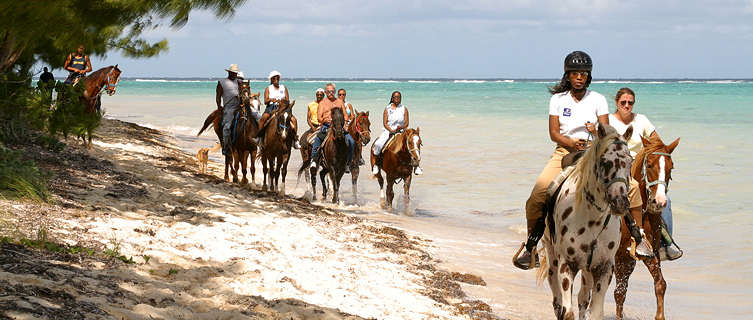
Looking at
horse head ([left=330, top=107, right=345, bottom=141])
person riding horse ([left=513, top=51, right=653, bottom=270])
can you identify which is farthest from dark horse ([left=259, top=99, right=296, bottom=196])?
person riding horse ([left=513, top=51, right=653, bottom=270])

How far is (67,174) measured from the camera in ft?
34.8

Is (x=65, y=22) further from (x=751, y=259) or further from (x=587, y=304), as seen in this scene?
(x=751, y=259)

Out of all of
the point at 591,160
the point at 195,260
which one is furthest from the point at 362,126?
the point at 591,160

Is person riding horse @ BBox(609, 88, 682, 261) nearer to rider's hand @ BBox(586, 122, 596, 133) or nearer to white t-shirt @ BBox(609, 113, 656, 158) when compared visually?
white t-shirt @ BBox(609, 113, 656, 158)

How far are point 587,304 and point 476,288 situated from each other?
2.83 meters

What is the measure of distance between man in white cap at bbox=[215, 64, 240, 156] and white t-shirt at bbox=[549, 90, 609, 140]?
373 inches

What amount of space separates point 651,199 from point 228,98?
9.72 metres

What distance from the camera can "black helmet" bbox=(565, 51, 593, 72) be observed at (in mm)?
6422

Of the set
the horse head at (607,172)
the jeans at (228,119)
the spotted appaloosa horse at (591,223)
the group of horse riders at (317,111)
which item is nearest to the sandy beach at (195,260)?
the spotted appaloosa horse at (591,223)

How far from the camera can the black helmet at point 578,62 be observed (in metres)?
6.42

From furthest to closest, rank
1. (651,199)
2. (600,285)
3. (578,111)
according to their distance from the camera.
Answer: (651,199) < (578,111) < (600,285)

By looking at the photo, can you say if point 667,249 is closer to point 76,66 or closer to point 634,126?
point 634,126

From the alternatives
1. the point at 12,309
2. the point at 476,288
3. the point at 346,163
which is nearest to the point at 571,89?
the point at 476,288

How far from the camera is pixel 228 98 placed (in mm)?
15133
